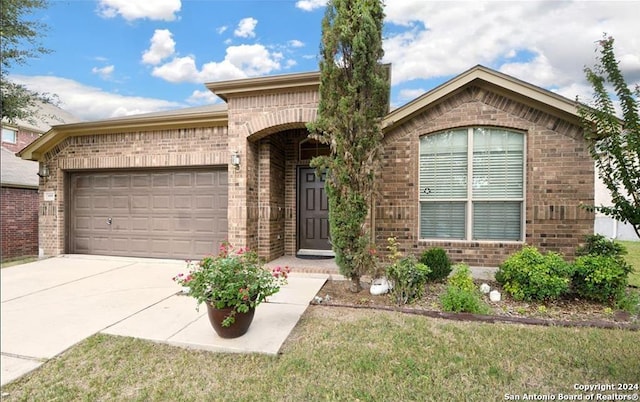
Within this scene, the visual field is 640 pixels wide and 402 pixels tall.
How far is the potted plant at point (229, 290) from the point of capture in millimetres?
3027

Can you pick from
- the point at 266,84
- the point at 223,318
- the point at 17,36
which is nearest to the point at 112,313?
the point at 223,318

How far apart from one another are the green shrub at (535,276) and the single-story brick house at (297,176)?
113 centimetres

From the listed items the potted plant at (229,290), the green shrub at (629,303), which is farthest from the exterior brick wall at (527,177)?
the potted plant at (229,290)

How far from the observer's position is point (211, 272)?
3.11 meters

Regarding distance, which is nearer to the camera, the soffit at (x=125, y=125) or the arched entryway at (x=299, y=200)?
the soffit at (x=125, y=125)

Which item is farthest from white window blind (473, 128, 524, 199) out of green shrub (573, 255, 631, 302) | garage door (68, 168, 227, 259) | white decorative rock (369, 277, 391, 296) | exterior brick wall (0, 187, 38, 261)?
exterior brick wall (0, 187, 38, 261)

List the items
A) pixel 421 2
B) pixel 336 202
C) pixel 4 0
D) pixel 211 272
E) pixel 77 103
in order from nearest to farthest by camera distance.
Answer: pixel 211 272 < pixel 336 202 < pixel 421 2 < pixel 4 0 < pixel 77 103

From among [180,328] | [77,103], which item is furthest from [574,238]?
[77,103]

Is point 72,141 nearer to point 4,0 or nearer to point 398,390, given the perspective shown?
point 4,0

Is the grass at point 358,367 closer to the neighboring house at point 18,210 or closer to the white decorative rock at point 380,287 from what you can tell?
the white decorative rock at point 380,287

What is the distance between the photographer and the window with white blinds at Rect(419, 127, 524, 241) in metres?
5.53

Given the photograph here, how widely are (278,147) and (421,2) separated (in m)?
4.22

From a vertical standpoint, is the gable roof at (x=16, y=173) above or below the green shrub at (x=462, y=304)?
above

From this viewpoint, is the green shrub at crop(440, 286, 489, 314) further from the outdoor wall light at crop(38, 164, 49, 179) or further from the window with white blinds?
the outdoor wall light at crop(38, 164, 49, 179)
